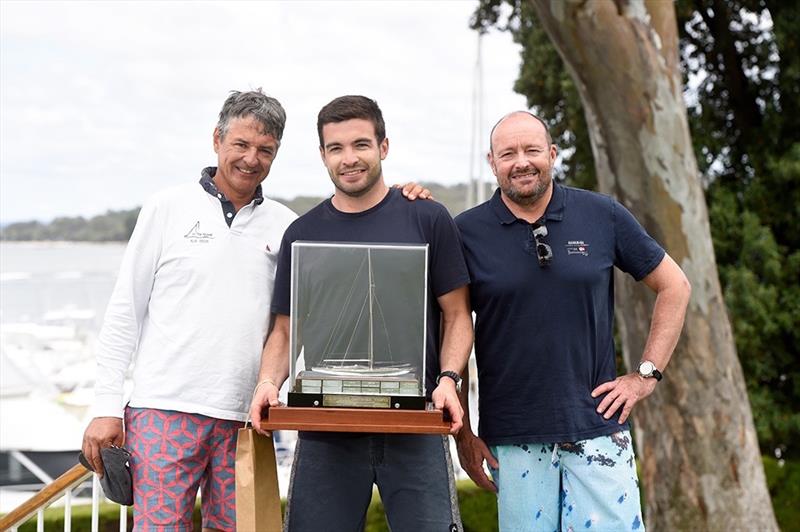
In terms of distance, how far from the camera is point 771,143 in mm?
8672

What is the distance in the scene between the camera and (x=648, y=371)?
121 inches

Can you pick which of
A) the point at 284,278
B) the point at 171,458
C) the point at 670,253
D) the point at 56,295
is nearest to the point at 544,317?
the point at 284,278

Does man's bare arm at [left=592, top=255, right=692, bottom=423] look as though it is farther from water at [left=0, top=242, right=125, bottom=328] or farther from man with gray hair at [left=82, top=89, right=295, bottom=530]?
water at [left=0, top=242, right=125, bottom=328]

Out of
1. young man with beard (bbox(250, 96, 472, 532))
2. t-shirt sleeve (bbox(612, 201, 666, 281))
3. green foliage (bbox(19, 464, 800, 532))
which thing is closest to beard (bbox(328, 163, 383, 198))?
young man with beard (bbox(250, 96, 472, 532))

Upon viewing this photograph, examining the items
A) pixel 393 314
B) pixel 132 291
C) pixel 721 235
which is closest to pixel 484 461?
pixel 393 314

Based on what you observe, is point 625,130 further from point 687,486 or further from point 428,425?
point 428,425

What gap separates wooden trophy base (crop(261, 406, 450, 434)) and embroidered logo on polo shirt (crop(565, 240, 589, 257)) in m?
0.67

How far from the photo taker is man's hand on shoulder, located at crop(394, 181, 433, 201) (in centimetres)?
293

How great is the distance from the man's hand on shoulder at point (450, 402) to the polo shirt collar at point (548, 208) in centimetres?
58

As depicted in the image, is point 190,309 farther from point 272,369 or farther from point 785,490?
point 785,490

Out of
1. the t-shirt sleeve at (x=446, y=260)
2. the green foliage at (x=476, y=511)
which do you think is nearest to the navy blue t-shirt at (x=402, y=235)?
the t-shirt sleeve at (x=446, y=260)

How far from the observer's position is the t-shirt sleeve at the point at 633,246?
3.05 m

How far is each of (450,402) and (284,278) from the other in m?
0.64

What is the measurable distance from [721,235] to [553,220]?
6100 millimetres
